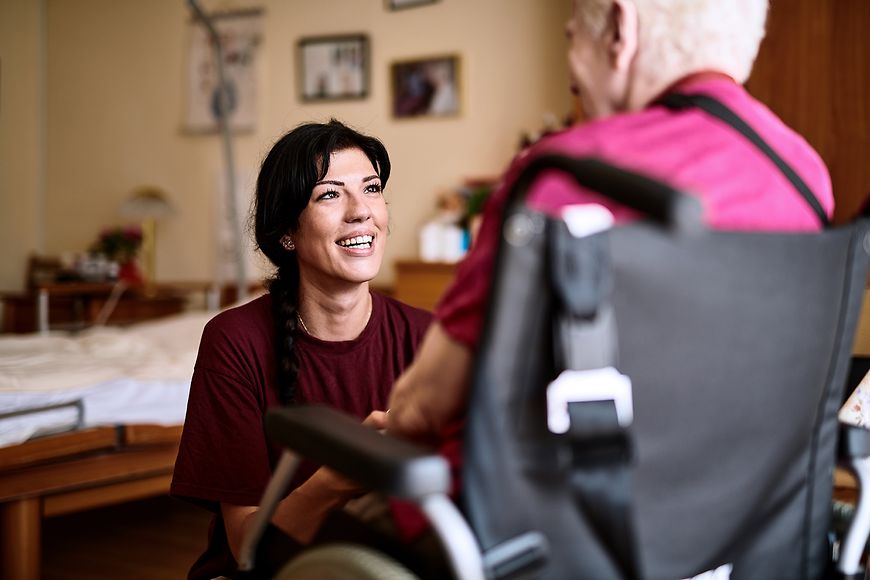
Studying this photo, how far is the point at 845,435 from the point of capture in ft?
3.01

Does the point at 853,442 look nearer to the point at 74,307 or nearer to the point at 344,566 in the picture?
the point at 344,566

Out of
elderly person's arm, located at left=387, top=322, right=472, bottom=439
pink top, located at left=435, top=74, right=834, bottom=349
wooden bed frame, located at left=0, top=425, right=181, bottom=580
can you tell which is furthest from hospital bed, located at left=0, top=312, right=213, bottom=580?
pink top, located at left=435, top=74, right=834, bottom=349

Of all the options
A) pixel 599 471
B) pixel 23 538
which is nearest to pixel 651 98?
pixel 599 471

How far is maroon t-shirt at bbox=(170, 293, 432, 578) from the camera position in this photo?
130cm

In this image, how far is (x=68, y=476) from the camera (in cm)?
231

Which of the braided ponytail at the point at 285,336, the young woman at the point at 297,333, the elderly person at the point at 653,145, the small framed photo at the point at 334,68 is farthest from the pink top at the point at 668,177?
the small framed photo at the point at 334,68

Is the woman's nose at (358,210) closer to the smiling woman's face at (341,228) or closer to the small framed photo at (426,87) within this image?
the smiling woman's face at (341,228)

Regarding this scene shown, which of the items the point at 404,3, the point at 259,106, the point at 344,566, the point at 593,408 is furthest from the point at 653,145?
the point at 259,106

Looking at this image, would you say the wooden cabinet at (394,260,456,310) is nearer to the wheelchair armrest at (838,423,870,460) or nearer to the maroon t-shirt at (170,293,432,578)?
the maroon t-shirt at (170,293,432,578)

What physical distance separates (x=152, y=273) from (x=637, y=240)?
17.3ft

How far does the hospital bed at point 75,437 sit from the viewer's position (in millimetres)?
2217

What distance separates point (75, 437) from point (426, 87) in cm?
300

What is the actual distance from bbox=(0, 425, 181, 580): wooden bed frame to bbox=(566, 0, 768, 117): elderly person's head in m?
1.92

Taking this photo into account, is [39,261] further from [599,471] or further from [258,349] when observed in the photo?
[599,471]
